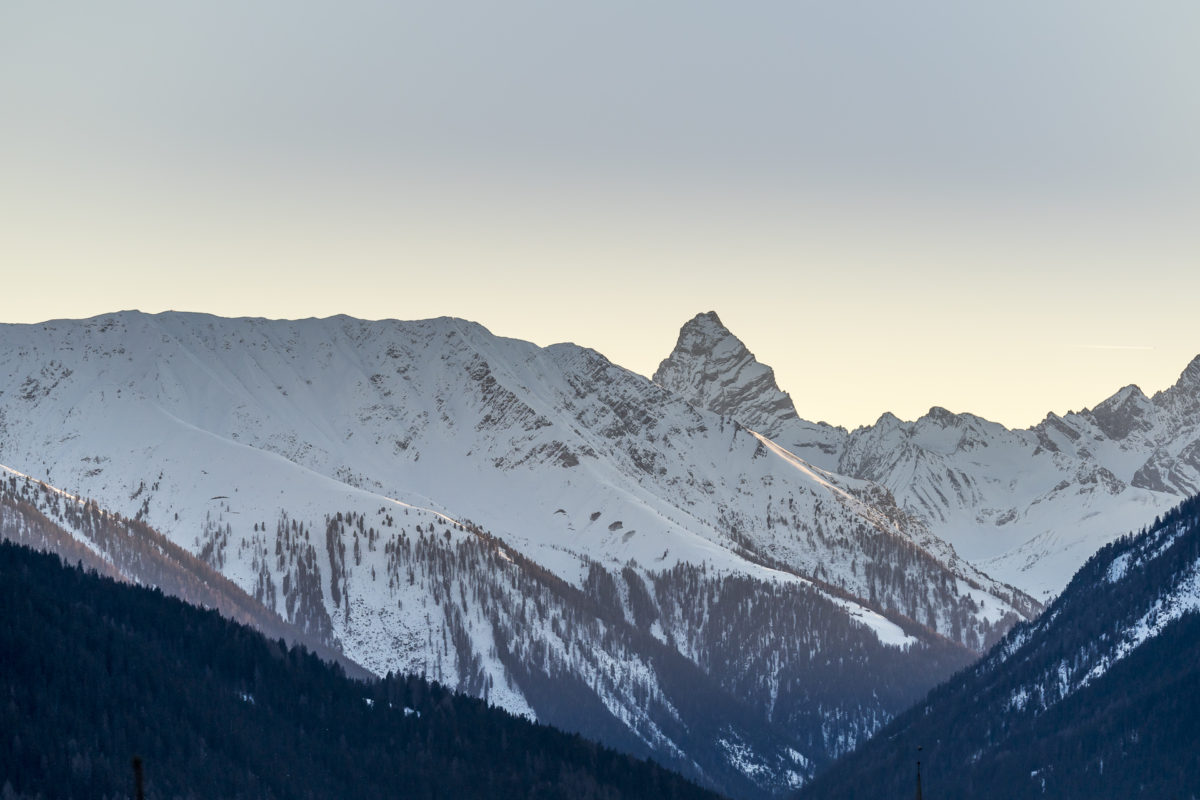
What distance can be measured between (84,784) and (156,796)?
8.40 m

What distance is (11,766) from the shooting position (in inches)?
7618

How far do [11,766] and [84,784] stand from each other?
8121 millimetres

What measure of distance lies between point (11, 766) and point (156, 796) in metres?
16.0

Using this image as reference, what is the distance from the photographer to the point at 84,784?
636 ft

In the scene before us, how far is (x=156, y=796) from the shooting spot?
651 feet
